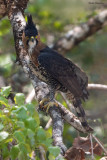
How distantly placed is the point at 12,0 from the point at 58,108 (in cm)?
144

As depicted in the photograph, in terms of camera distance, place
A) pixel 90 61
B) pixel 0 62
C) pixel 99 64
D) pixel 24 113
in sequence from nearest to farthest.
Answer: pixel 24 113
pixel 0 62
pixel 90 61
pixel 99 64

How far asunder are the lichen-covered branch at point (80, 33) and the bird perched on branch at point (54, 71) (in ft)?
6.85

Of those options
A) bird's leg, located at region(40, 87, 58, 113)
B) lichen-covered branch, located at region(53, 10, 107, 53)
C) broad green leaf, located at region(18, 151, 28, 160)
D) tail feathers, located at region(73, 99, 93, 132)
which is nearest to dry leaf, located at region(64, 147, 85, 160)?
tail feathers, located at region(73, 99, 93, 132)

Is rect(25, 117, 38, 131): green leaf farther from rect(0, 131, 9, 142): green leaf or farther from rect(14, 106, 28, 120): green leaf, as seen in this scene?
rect(0, 131, 9, 142): green leaf

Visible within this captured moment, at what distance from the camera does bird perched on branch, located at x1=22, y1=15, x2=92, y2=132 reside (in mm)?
3529

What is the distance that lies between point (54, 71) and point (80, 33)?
2.27 m

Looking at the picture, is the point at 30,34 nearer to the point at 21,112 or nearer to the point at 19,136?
the point at 21,112

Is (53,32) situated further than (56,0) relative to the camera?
Yes

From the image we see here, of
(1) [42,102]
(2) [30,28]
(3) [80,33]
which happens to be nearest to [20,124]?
(1) [42,102]

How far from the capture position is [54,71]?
3.62 meters

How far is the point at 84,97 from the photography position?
11.8 ft

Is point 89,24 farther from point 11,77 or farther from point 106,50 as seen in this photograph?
point 11,77

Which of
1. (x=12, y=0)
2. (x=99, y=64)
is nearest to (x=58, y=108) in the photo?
(x=12, y=0)

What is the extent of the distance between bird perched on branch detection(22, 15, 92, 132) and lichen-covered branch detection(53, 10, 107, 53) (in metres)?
2.09
